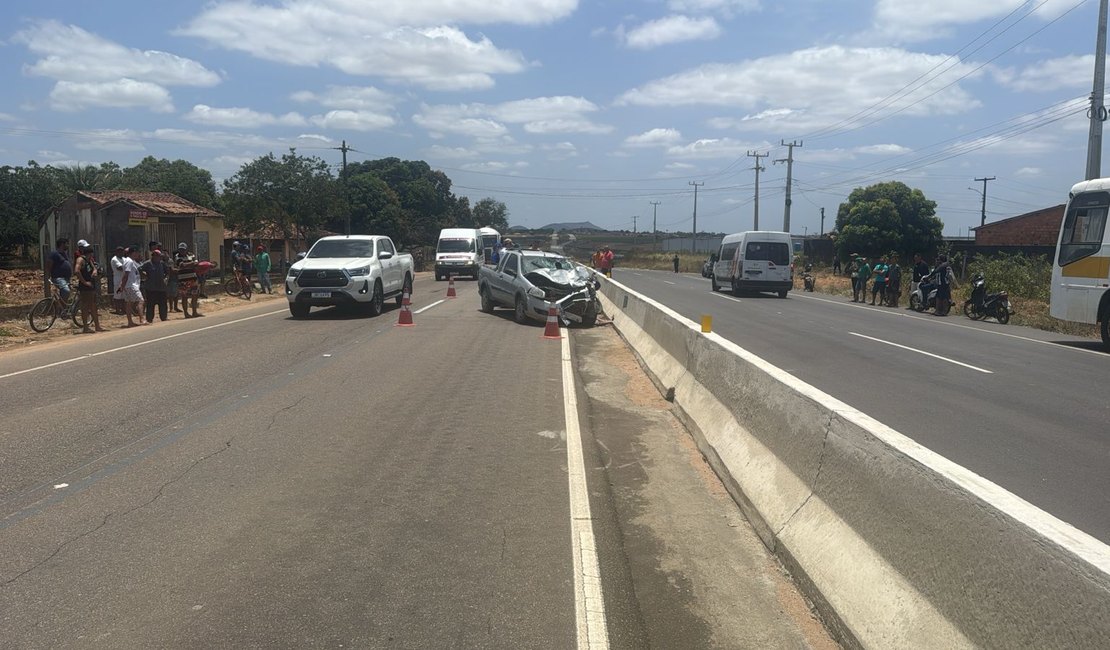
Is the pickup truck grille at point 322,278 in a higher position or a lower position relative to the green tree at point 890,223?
lower

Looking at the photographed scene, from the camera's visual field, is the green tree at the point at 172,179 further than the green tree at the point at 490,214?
No

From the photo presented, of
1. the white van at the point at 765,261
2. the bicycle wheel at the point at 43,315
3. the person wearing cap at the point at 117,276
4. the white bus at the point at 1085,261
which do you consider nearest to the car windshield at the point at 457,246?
the white van at the point at 765,261

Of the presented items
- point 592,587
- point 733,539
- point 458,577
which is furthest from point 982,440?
point 458,577

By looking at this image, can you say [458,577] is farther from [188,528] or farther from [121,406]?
[121,406]

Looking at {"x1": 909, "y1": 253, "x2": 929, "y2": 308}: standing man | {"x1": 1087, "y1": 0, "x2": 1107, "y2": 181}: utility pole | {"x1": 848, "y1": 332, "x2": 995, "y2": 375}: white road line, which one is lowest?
{"x1": 848, "y1": 332, "x2": 995, "y2": 375}: white road line

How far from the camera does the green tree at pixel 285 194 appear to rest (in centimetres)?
4703

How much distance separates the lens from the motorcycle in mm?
22156

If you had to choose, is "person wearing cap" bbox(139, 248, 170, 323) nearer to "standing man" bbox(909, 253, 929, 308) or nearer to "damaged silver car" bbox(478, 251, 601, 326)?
"damaged silver car" bbox(478, 251, 601, 326)

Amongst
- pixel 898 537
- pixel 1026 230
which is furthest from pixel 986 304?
pixel 1026 230

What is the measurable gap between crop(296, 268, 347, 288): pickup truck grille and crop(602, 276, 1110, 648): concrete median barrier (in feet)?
45.0

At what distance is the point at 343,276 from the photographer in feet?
61.2

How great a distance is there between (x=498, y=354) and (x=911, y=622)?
10560mm

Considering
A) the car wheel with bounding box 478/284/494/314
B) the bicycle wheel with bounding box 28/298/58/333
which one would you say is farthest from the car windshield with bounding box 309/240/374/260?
the bicycle wheel with bounding box 28/298/58/333

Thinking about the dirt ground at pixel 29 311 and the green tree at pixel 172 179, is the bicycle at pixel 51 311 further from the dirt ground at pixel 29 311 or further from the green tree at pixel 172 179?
the green tree at pixel 172 179
